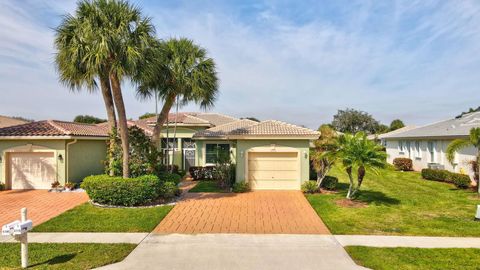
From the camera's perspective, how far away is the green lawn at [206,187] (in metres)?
17.1

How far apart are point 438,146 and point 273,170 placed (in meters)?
14.0

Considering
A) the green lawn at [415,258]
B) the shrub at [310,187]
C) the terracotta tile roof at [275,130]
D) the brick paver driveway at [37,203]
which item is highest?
the terracotta tile roof at [275,130]

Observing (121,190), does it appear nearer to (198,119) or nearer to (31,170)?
(31,170)

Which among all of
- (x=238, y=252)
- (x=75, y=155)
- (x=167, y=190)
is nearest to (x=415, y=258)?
(x=238, y=252)

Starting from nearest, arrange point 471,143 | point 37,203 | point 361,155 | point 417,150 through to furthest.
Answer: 1. point 361,155
2. point 37,203
3. point 471,143
4. point 417,150

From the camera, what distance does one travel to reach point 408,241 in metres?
8.77

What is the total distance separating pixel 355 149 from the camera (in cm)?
1326

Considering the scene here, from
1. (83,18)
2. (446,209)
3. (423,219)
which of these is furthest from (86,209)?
(446,209)

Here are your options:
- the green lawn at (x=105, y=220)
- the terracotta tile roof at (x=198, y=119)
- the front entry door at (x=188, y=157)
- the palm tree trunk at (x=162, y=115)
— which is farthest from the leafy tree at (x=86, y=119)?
the green lawn at (x=105, y=220)

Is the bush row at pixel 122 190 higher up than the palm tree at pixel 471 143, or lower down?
lower down

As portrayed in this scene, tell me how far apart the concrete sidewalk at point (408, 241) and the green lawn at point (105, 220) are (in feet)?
20.4

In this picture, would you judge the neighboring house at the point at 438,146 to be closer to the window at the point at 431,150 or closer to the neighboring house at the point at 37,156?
the window at the point at 431,150

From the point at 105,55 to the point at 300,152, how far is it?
35.4ft

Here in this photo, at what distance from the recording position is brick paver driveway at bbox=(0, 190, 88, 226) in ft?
38.0
